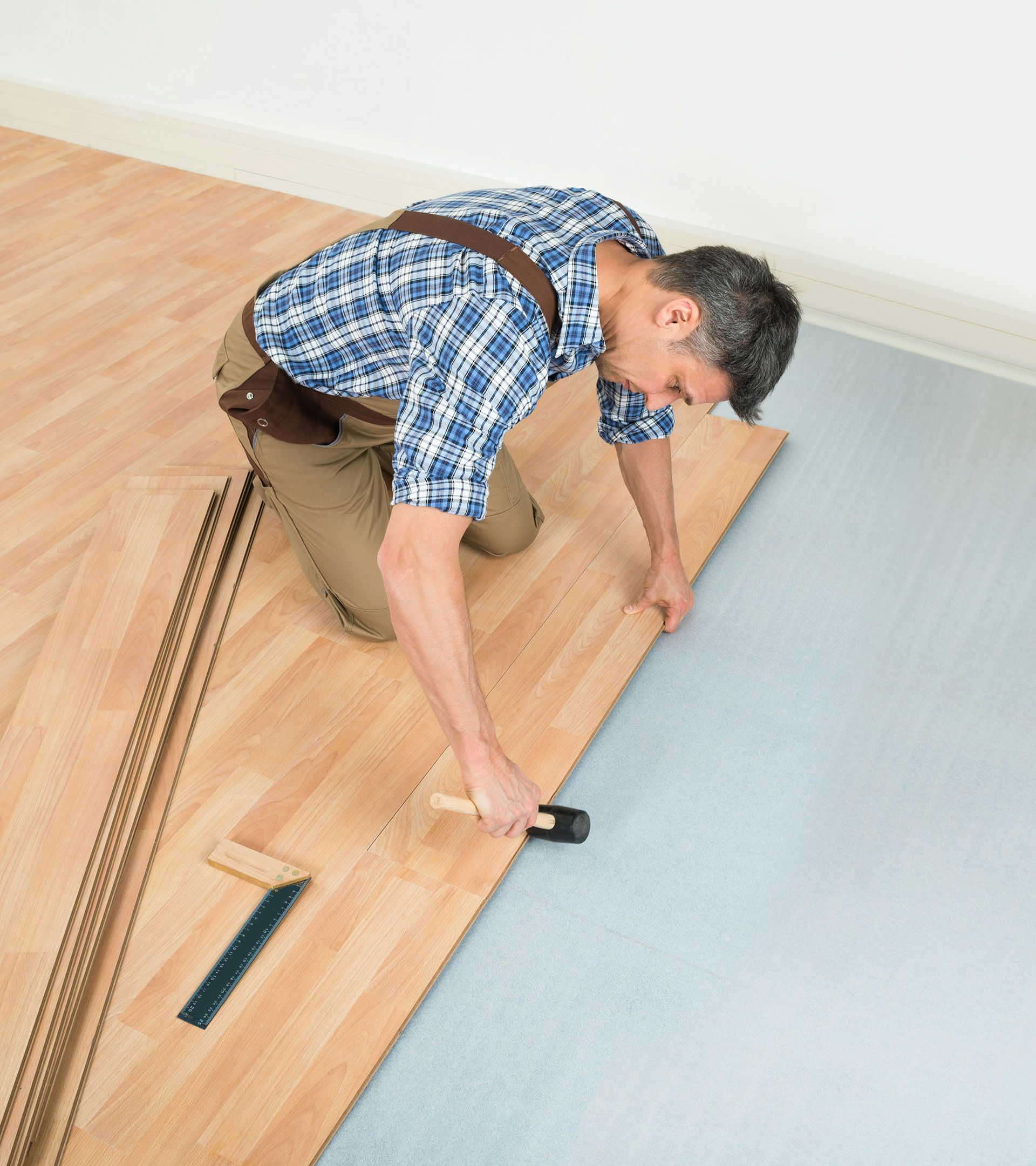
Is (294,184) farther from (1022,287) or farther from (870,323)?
(1022,287)

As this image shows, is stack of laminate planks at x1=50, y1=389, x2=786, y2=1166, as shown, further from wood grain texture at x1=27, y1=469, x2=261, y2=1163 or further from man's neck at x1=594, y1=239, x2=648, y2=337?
man's neck at x1=594, y1=239, x2=648, y2=337

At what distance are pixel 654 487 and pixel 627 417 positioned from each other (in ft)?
0.71

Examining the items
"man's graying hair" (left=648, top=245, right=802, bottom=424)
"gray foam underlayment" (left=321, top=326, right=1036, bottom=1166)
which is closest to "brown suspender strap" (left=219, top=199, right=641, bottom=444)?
"man's graying hair" (left=648, top=245, right=802, bottom=424)

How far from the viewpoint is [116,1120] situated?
1.59 metres

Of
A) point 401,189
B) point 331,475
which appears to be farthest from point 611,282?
point 401,189

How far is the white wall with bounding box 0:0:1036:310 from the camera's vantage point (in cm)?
320

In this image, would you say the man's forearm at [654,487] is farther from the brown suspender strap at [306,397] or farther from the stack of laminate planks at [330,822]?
the brown suspender strap at [306,397]

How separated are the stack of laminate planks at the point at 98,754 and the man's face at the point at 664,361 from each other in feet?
4.08

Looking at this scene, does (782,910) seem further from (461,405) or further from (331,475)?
(331,475)

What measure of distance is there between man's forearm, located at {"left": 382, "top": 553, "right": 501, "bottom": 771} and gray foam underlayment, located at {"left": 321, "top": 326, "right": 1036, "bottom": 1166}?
17.4 inches

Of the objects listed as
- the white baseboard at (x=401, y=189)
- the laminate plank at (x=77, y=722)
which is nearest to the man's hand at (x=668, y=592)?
the laminate plank at (x=77, y=722)

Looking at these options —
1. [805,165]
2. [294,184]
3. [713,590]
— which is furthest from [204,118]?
[713,590]

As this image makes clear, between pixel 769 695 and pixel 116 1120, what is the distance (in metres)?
1.56

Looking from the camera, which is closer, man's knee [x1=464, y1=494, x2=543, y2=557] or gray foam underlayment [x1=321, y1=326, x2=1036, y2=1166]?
gray foam underlayment [x1=321, y1=326, x2=1036, y2=1166]
